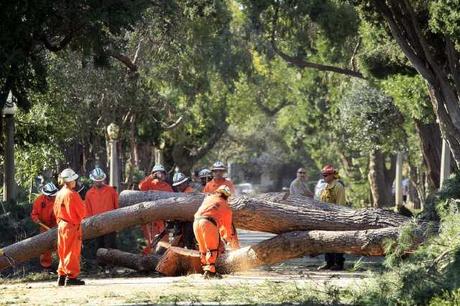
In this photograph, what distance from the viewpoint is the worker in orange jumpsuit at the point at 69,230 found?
51.0 ft

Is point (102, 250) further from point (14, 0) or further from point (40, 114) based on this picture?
point (40, 114)

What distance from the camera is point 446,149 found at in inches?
1010

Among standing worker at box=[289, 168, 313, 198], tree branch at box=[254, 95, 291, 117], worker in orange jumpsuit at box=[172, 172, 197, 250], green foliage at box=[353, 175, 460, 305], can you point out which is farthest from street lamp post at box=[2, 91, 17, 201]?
tree branch at box=[254, 95, 291, 117]

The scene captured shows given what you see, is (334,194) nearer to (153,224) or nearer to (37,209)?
(153,224)

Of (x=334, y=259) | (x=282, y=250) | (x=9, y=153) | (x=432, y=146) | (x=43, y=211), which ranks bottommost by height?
(x=334, y=259)

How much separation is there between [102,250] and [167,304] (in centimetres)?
609

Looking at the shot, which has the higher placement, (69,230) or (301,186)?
(301,186)

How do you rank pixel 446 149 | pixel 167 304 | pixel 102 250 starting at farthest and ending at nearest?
pixel 446 149 < pixel 102 250 < pixel 167 304

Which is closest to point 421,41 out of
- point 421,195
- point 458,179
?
point 458,179

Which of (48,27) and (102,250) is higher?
(48,27)

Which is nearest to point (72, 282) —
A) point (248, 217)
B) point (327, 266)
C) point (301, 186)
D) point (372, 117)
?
point (248, 217)

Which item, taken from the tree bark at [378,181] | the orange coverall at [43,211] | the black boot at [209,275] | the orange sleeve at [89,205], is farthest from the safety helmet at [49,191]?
the tree bark at [378,181]

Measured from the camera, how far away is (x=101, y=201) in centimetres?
1858

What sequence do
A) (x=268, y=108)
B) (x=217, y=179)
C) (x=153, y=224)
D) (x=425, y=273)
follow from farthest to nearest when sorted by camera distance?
1. (x=268, y=108)
2. (x=153, y=224)
3. (x=217, y=179)
4. (x=425, y=273)
